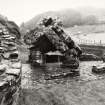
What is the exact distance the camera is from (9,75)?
181 inches

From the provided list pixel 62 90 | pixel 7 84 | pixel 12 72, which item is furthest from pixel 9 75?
pixel 62 90

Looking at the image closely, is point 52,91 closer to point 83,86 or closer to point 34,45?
point 83,86

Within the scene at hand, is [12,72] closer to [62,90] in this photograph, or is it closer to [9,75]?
[9,75]

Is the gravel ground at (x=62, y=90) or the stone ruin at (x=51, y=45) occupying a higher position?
the stone ruin at (x=51, y=45)

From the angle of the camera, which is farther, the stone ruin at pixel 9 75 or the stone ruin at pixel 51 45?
the stone ruin at pixel 51 45

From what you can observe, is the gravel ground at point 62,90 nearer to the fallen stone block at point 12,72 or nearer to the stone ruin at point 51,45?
the stone ruin at point 51,45

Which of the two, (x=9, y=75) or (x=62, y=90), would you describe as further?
(x=62, y=90)

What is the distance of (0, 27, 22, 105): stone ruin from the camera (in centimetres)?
409

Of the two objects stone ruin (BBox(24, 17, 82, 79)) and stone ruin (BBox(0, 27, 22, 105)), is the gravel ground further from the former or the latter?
stone ruin (BBox(0, 27, 22, 105))

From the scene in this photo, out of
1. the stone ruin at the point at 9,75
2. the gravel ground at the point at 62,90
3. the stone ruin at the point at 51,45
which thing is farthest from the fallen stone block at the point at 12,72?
the stone ruin at the point at 51,45

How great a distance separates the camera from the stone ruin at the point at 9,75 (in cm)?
409

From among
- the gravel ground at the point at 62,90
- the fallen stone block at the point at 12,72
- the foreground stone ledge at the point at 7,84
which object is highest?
the fallen stone block at the point at 12,72

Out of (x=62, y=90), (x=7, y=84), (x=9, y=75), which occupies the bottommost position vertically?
(x=62, y=90)

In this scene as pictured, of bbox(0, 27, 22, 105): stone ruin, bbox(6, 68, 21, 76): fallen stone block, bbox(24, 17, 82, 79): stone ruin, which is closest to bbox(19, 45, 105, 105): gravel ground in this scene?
bbox(24, 17, 82, 79): stone ruin
